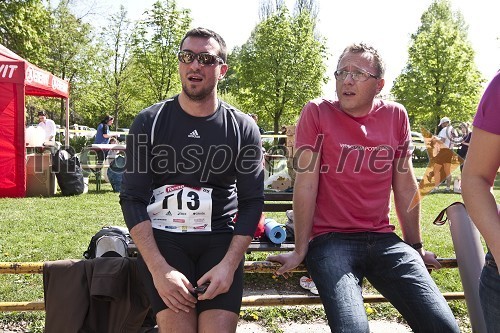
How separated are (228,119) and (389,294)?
1.31 m

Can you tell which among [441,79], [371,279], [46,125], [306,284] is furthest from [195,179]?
[441,79]

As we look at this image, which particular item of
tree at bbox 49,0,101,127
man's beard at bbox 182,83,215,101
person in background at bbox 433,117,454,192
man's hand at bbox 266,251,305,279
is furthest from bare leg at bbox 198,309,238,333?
tree at bbox 49,0,101,127

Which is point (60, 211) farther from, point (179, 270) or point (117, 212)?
point (179, 270)

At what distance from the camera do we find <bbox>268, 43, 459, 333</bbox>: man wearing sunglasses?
269cm

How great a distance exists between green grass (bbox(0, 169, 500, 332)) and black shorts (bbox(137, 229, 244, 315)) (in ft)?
5.43

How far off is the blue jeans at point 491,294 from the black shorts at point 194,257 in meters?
1.14

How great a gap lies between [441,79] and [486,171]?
3215cm

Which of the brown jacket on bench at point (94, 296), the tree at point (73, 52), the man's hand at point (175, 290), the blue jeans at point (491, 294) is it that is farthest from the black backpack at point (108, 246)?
the tree at point (73, 52)

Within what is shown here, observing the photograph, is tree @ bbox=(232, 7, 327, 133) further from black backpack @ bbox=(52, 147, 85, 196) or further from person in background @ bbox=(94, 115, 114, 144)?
black backpack @ bbox=(52, 147, 85, 196)

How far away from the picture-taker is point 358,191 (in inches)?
112

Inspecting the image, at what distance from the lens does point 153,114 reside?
2723 mm

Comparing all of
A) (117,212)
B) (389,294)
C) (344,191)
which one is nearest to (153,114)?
(344,191)

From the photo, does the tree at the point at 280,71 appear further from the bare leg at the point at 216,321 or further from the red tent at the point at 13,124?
the bare leg at the point at 216,321

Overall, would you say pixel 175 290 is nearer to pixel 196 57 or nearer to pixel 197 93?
pixel 197 93
